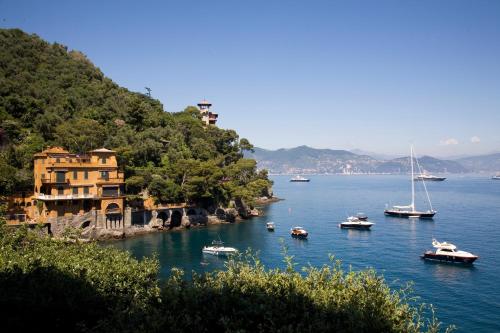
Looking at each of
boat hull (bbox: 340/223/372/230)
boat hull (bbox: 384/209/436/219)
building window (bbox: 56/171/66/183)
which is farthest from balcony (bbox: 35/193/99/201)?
boat hull (bbox: 384/209/436/219)

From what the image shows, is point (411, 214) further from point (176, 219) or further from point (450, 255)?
point (176, 219)

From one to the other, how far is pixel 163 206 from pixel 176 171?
23.7 feet

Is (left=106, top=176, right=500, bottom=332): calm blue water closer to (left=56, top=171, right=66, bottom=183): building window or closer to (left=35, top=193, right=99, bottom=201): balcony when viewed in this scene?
(left=35, top=193, right=99, bottom=201): balcony

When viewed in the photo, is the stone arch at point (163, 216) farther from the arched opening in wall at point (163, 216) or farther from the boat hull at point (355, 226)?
the boat hull at point (355, 226)

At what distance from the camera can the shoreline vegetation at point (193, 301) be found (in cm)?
1427

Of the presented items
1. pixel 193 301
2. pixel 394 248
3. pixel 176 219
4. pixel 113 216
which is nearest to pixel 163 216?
pixel 176 219

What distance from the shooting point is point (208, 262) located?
1929 inches

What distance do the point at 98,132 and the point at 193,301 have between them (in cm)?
6186

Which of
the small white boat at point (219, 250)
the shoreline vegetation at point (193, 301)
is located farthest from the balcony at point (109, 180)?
the shoreline vegetation at point (193, 301)

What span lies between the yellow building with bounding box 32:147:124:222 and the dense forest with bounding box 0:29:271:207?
3068 millimetres

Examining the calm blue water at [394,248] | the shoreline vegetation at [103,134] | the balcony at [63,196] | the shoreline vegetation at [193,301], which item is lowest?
the calm blue water at [394,248]

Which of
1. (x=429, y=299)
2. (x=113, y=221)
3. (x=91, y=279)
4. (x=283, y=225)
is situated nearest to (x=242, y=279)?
(x=91, y=279)

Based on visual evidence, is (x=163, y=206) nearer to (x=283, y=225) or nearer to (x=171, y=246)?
(x=171, y=246)

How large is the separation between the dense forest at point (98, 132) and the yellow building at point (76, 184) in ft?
10.1
